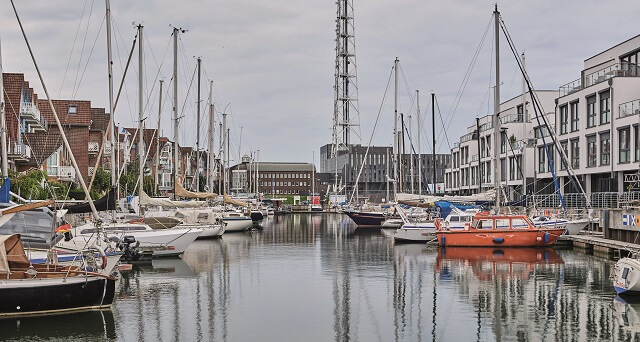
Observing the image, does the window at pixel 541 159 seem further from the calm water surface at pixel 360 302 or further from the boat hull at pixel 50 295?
the boat hull at pixel 50 295

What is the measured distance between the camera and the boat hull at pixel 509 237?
47.3 metres

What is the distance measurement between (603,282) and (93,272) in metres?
21.1

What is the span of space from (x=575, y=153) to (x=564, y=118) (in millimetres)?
4303

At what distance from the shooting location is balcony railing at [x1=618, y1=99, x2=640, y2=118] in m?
54.7

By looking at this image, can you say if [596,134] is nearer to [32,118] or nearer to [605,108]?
[605,108]

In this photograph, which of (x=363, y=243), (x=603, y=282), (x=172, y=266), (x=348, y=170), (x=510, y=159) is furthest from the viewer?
(x=348, y=170)

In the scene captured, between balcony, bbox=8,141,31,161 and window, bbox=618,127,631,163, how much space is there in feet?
149

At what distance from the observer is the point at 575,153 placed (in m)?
66.6

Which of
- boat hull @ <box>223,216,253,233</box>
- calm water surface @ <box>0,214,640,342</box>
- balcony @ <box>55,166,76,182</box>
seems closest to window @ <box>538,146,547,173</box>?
boat hull @ <box>223,216,253,233</box>

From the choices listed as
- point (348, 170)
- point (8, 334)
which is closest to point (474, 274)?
point (8, 334)

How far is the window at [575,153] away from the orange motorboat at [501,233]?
66.2ft

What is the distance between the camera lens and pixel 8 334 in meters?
20.9

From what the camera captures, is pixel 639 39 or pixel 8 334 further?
pixel 639 39

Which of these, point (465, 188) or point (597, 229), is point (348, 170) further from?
point (597, 229)
